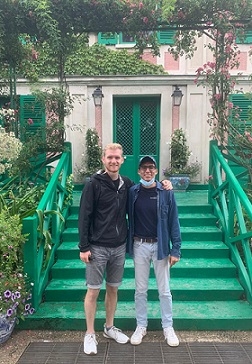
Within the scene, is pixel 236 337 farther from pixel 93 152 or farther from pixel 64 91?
pixel 93 152

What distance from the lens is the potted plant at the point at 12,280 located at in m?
3.26

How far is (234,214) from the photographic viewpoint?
4543 millimetres

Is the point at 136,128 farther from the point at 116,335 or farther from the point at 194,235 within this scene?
the point at 116,335

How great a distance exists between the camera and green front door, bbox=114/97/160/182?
7.62 meters

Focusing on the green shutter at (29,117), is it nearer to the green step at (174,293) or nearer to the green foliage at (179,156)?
the green step at (174,293)

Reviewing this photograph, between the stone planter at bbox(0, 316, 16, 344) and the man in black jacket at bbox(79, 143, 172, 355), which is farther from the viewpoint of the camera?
the stone planter at bbox(0, 316, 16, 344)

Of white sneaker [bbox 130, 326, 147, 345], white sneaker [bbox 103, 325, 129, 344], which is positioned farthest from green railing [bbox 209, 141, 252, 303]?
white sneaker [bbox 103, 325, 129, 344]

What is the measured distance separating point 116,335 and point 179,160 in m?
4.51

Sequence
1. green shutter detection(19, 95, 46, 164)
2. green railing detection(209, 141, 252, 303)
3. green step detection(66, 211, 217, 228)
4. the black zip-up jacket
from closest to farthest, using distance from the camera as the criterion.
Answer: the black zip-up jacket < green railing detection(209, 141, 252, 303) < green step detection(66, 211, 217, 228) < green shutter detection(19, 95, 46, 164)

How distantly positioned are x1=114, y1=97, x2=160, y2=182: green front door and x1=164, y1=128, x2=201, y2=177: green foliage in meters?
0.45

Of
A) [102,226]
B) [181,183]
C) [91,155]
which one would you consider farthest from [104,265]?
[91,155]

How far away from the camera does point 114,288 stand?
Result: 321 cm

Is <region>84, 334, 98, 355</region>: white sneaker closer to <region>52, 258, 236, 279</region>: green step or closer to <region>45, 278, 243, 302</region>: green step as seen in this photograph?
<region>45, 278, 243, 302</region>: green step

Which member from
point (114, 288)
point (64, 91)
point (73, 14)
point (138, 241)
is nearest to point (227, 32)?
point (73, 14)
